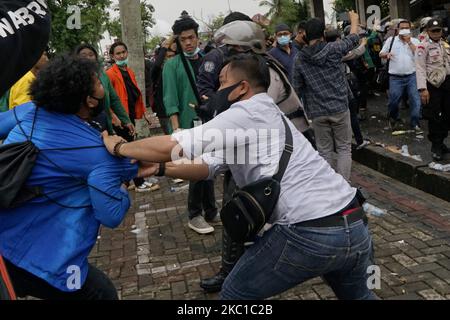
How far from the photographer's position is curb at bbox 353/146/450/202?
17.3 feet

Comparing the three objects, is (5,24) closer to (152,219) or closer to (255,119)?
(255,119)

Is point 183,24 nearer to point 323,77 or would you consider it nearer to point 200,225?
point 323,77

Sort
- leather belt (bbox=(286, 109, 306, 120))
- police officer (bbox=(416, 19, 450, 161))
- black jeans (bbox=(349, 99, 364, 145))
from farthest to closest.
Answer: black jeans (bbox=(349, 99, 364, 145)) < police officer (bbox=(416, 19, 450, 161)) < leather belt (bbox=(286, 109, 306, 120))

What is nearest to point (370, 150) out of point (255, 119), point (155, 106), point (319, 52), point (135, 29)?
point (319, 52)

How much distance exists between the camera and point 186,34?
4.68 meters

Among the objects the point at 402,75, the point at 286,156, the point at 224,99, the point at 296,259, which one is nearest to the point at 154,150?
the point at 224,99

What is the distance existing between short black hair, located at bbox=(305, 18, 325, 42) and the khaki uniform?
6.19 feet

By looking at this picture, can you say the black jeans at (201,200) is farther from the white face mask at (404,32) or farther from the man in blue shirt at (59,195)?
the white face mask at (404,32)

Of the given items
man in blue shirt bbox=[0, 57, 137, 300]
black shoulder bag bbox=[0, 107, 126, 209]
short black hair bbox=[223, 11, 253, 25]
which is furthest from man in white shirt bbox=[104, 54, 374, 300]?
short black hair bbox=[223, 11, 253, 25]

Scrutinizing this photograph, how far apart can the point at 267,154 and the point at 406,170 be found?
431cm

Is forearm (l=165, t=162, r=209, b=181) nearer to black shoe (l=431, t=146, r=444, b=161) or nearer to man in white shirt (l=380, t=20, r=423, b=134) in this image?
black shoe (l=431, t=146, r=444, b=161)

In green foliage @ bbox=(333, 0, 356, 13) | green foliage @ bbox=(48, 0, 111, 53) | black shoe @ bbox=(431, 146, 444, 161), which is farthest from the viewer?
green foliage @ bbox=(333, 0, 356, 13)

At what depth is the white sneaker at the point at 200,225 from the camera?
4.59m

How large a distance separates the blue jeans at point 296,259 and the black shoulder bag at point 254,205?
0.35ft
